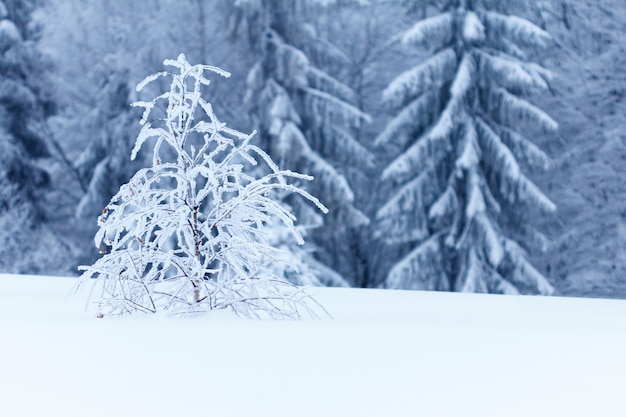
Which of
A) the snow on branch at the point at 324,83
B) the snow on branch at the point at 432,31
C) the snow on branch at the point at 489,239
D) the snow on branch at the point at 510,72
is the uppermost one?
the snow on branch at the point at 432,31

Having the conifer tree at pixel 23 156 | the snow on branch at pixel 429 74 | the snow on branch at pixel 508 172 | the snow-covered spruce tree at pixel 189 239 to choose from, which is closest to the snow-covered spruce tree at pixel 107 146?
the conifer tree at pixel 23 156

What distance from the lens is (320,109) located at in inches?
606

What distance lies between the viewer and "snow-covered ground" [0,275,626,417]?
196 centimetres

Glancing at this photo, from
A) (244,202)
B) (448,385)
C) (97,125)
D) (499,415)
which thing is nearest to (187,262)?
(244,202)

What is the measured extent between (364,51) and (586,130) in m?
5.57

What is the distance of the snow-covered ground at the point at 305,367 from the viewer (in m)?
1.96

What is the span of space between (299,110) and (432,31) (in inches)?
119

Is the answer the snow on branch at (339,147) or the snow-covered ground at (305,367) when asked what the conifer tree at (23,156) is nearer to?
the snow on branch at (339,147)

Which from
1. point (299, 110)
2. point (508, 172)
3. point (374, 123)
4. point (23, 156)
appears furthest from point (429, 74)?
point (23, 156)

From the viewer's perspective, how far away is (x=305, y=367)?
7.59ft

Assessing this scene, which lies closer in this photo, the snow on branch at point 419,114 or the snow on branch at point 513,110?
the snow on branch at point 513,110

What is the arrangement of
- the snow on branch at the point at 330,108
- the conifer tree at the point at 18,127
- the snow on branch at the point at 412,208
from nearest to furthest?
the snow on branch at the point at 412,208 < the snow on branch at the point at 330,108 < the conifer tree at the point at 18,127

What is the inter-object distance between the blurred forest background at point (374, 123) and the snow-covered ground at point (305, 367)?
320 inches

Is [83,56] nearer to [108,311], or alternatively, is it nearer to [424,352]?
[108,311]
